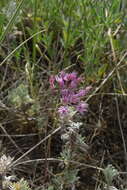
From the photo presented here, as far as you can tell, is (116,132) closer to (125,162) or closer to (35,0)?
(125,162)

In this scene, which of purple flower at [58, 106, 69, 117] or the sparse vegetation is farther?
the sparse vegetation

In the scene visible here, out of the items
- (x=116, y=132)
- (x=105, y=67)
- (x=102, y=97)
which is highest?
(x=105, y=67)

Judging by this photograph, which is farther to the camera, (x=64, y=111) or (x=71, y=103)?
(x=71, y=103)

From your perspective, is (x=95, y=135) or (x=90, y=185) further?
(x=95, y=135)

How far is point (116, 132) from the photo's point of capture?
1.65m

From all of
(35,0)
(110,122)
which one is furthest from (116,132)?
(35,0)

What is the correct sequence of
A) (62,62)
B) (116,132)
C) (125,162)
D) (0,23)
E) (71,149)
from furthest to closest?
(62,62), (116,132), (125,162), (0,23), (71,149)

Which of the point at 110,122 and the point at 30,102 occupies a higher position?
the point at 30,102

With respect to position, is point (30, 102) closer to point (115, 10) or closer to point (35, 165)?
point (35, 165)

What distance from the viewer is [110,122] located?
5.48ft

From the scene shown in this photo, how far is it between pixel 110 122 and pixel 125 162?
197 millimetres

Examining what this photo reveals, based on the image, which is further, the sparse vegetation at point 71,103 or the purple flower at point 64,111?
the sparse vegetation at point 71,103

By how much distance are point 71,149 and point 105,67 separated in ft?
1.76

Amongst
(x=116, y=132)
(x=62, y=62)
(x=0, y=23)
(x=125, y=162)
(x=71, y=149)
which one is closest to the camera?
(x=71, y=149)
